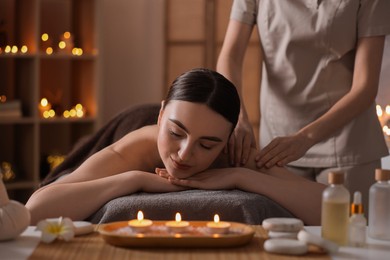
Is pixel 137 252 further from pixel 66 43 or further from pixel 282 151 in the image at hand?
pixel 66 43

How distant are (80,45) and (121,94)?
502 millimetres

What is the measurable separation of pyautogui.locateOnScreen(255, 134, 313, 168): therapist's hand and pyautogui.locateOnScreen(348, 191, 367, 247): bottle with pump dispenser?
56 cm

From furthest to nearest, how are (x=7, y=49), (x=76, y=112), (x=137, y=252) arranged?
1. (x=76, y=112)
2. (x=7, y=49)
3. (x=137, y=252)

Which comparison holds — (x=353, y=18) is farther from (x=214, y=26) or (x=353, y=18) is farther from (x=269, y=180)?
(x=214, y=26)

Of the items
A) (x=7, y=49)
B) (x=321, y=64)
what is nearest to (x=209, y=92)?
(x=321, y=64)

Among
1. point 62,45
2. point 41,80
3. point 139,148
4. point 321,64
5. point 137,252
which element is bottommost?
point 137,252

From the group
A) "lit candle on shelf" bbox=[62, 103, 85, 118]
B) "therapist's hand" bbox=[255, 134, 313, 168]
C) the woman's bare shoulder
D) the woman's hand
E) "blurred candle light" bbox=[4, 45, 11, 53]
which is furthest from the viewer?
"lit candle on shelf" bbox=[62, 103, 85, 118]

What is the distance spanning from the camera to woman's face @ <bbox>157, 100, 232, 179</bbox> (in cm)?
182

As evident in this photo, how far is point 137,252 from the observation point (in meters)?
1.38

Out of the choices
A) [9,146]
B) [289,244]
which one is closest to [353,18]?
[289,244]

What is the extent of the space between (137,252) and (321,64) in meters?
1.08

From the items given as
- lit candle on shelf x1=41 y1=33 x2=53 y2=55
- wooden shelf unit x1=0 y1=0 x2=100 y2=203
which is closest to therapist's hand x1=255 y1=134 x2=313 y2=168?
wooden shelf unit x1=0 y1=0 x2=100 y2=203

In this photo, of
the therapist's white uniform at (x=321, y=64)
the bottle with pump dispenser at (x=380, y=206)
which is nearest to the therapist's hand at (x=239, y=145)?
the therapist's white uniform at (x=321, y=64)

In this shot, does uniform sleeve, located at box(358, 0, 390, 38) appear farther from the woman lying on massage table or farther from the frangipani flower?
the frangipani flower
